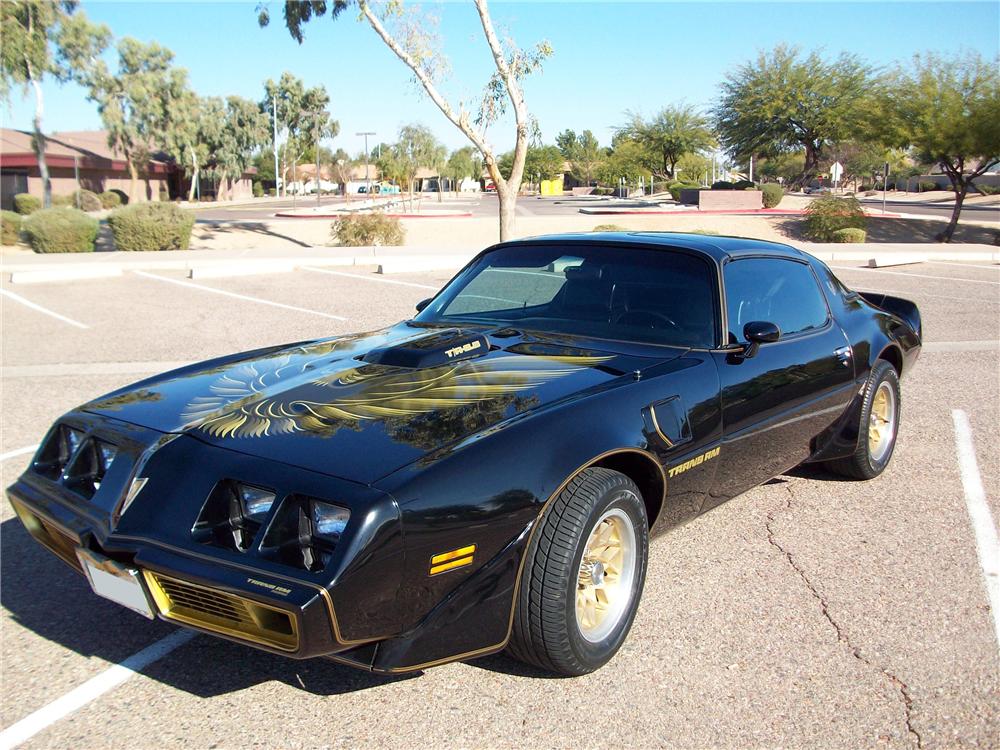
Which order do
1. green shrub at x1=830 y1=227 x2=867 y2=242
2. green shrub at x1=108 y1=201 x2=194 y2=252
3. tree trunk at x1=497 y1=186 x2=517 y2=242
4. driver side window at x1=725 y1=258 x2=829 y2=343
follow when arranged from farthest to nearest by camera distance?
green shrub at x1=830 y1=227 x2=867 y2=242
green shrub at x1=108 y1=201 x2=194 y2=252
tree trunk at x1=497 y1=186 x2=517 y2=242
driver side window at x1=725 y1=258 x2=829 y2=343

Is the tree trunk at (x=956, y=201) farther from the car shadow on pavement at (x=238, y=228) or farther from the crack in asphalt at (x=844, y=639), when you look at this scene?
the crack in asphalt at (x=844, y=639)

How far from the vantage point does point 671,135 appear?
204 ft

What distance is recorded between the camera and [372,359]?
145 inches

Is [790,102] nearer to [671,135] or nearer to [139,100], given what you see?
[671,135]

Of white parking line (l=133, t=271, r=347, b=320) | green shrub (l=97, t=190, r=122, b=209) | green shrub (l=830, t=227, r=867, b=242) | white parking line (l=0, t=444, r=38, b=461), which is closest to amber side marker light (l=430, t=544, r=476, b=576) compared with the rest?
white parking line (l=0, t=444, r=38, b=461)

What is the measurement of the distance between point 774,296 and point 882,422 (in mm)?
1348

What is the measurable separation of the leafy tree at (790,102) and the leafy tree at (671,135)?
1283 centimetres

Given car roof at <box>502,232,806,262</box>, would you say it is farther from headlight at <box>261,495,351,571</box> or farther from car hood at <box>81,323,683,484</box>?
headlight at <box>261,495,351,571</box>

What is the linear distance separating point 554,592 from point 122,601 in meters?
1.32

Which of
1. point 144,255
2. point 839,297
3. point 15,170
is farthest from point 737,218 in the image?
point 15,170

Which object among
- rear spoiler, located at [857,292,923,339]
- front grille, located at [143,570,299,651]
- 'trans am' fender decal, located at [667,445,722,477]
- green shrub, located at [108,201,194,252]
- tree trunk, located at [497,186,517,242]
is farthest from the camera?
green shrub, located at [108,201,194,252]

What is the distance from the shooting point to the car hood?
2719mm

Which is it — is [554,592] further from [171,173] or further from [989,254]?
[171,173]

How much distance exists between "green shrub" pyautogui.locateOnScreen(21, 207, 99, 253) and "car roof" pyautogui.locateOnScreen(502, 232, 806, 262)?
21.4 m
